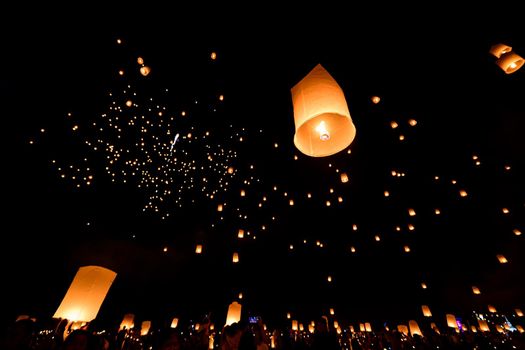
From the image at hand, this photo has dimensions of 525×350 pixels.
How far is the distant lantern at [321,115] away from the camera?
5.72 ft

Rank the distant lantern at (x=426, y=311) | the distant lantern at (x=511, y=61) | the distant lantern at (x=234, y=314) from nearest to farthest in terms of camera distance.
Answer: the distant lantern at (x=511, y=61)
the distant lantern at (x=234, y=314)
the distant lantern at (x=426, y=311)

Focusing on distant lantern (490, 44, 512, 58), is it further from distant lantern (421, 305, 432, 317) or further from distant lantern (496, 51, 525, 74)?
distant lantern (421, 305, 432, 317)

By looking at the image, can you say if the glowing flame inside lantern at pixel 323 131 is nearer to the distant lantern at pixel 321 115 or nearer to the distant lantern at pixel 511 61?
the distant lantern at pixel 321 115

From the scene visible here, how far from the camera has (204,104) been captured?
6090mm

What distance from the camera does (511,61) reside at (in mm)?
3047

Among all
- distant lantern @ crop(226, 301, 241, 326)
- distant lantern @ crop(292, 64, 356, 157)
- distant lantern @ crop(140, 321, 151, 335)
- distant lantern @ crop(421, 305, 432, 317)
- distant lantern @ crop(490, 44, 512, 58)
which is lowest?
distant lantern @ crop(140, 321, 151, 335)

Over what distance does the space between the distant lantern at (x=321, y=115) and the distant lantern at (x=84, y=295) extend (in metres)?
6.05

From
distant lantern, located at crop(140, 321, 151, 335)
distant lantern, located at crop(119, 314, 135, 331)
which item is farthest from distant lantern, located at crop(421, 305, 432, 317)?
distant lantern, located at crop(119, 314, 135, 331)

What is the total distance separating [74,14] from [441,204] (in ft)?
43.2

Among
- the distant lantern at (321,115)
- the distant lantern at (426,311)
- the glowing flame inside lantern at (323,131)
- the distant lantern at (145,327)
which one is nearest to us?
the distant lantern at (321,115)

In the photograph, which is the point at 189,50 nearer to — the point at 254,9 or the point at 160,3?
the point at 160,3

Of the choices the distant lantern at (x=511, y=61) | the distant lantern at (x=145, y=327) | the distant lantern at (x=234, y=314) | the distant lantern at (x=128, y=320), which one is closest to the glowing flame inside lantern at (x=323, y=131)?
the distant lantern at (x=511, y=61)

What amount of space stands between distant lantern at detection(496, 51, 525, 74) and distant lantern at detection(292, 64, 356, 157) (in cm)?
290

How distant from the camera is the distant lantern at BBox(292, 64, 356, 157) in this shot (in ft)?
5.72
